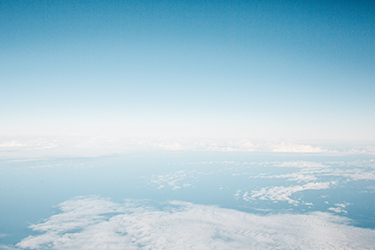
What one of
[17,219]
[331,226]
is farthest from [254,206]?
[17,219]

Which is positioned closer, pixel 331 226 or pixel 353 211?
pixel 331 226

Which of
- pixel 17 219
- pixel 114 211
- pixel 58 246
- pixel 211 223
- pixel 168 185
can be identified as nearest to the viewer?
pixel 58 246

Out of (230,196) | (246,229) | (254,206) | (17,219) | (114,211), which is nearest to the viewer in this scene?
(246,229)

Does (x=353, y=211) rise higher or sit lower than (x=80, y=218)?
lower

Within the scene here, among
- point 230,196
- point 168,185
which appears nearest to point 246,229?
point 230,196

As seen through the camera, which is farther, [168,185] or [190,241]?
[168,185]

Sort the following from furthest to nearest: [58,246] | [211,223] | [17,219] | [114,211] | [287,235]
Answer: [114,211] → [17,219] → [211,223] → [287,235] → [58,246]

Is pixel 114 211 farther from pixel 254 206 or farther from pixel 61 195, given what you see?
pixel 254 206

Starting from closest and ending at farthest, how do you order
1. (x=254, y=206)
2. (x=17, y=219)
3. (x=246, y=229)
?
(x=246, y=229) < (x=17, y=219) < (x=254, y=206)

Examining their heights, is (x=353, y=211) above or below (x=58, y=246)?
below
